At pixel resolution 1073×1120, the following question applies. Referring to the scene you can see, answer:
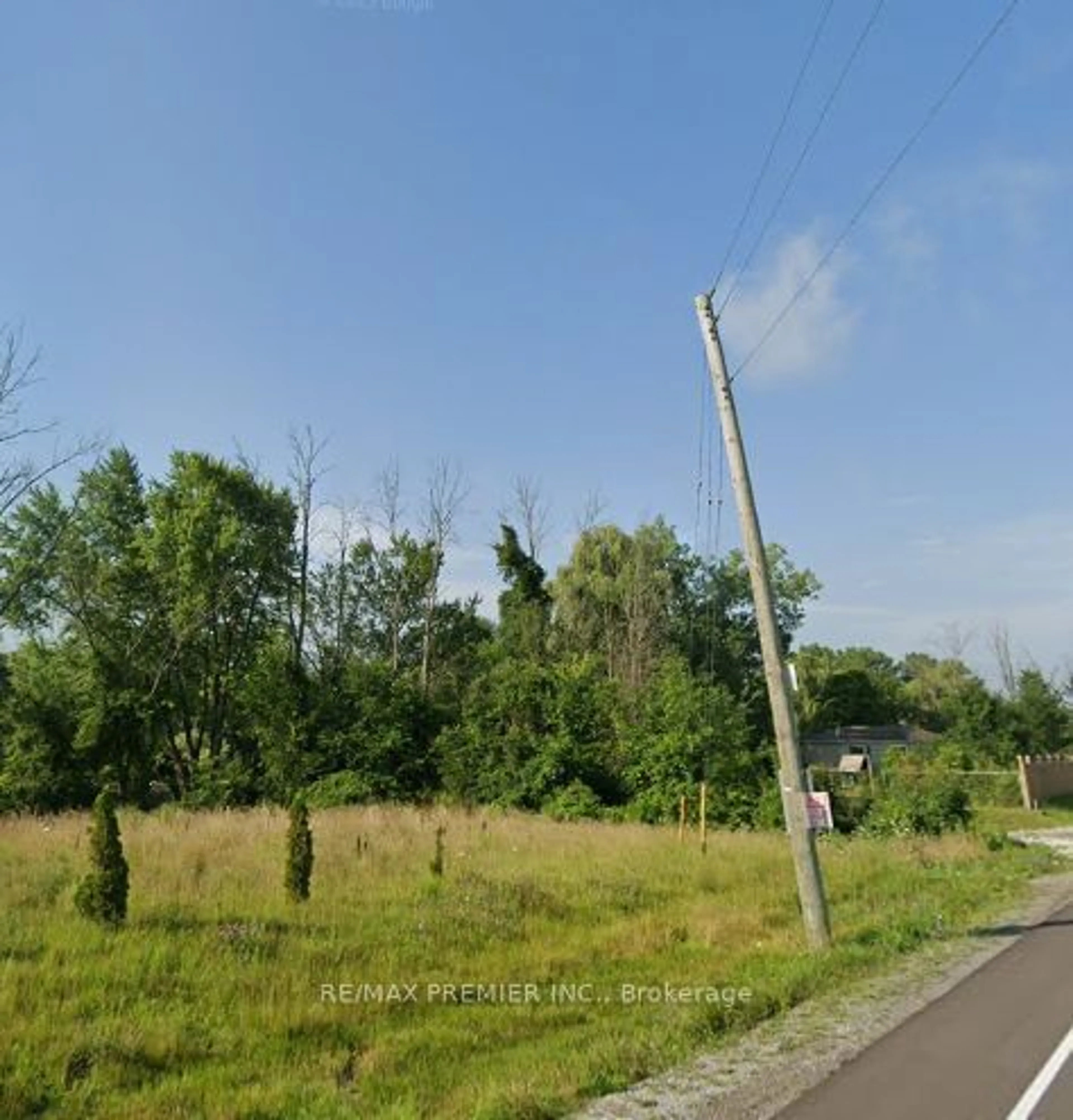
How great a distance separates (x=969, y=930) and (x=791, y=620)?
59.4 meters

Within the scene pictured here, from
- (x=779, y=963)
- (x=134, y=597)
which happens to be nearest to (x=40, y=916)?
(x=779, y=963)

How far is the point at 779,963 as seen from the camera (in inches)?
448

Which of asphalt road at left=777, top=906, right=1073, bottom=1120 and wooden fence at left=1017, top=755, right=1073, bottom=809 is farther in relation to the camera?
wooden fence at left=1017, top=755, right=1073, bottom=809

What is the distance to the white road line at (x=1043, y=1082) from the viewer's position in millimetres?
6176

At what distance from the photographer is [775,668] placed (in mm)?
12883

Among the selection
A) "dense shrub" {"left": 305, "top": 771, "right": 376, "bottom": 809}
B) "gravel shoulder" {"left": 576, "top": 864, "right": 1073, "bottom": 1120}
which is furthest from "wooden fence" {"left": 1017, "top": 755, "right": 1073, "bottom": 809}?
"gravel shoulder" {"left": 576, "top": 864, "right": 1073, "bottom": 1120}

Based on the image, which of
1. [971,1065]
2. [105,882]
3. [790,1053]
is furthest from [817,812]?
[105,882]

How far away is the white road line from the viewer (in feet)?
20.3

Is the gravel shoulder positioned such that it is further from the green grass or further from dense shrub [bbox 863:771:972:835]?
the green grass

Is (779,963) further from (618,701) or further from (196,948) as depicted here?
(618,701)

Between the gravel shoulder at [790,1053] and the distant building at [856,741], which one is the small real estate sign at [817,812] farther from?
the distant building at [856,741]

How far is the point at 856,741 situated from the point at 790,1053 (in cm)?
6286

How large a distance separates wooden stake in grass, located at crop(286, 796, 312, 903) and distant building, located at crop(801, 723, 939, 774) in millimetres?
52879

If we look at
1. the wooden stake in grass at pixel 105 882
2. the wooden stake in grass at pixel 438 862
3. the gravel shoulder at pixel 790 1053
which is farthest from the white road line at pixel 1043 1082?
the wooden stake in grass at pixel 438 862
